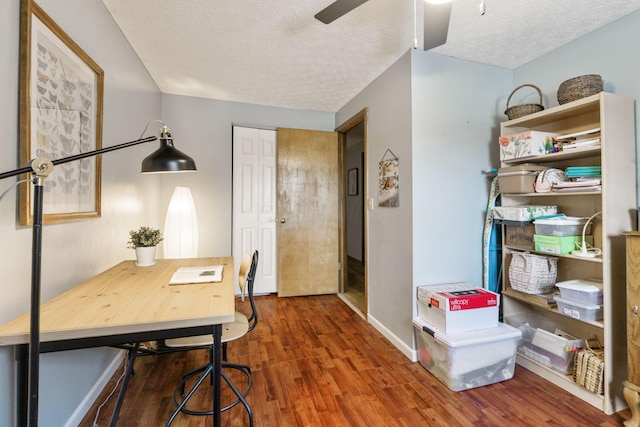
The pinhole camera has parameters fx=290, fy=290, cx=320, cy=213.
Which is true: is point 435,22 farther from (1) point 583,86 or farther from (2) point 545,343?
(2) point 545,343

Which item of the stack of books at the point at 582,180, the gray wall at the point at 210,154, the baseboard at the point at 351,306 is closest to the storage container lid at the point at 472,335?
the stack of books at the point at 582,180

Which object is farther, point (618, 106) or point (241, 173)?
point (241, 173)

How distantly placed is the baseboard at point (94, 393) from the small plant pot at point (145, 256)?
2.17ft

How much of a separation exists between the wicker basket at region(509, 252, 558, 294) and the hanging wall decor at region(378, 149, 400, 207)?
96 cm

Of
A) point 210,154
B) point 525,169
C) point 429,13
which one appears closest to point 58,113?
point 429,13

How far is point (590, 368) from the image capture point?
1625 millimetres

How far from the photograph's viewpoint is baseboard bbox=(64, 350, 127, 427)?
1.42m

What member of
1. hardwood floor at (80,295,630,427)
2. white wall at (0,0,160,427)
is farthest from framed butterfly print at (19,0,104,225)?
hardwood floor at (80,295,630,427)

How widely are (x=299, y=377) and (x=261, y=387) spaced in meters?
0.25

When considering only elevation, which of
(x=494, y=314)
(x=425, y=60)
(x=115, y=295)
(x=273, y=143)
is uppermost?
(x=425, y=60)

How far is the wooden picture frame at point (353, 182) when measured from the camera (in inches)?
209

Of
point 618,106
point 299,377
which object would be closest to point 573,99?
point 618,106

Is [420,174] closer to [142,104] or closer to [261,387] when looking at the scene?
[261,387]

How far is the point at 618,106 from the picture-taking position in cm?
163
